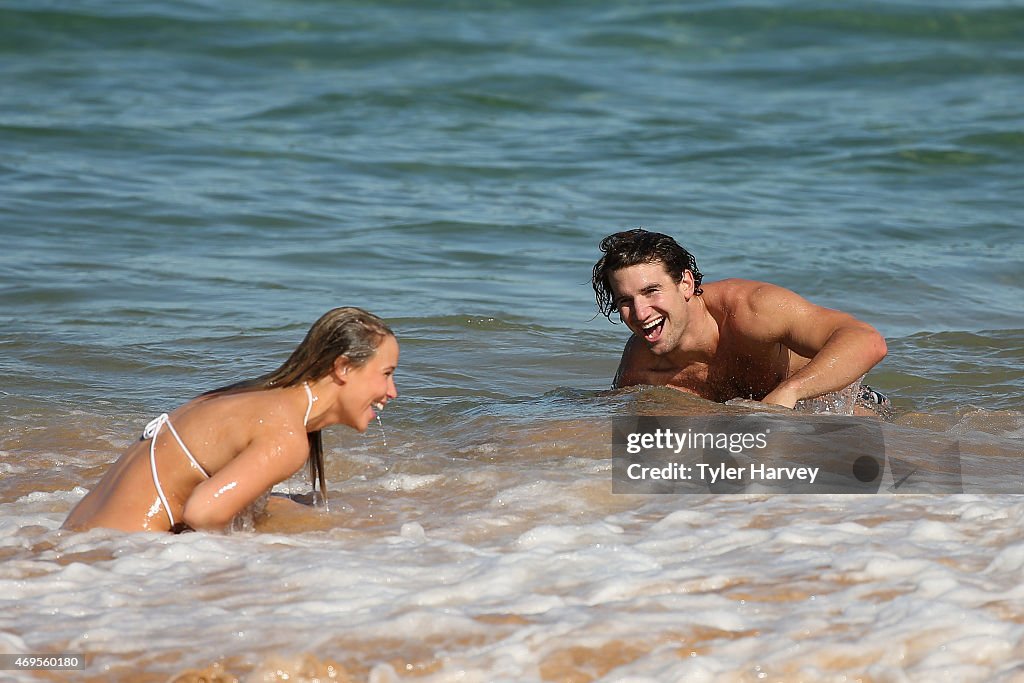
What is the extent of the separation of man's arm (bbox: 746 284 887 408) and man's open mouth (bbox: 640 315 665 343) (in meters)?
0.42

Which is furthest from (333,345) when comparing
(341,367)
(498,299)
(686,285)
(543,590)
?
(498,299)

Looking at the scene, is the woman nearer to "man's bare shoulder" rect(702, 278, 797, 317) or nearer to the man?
the man

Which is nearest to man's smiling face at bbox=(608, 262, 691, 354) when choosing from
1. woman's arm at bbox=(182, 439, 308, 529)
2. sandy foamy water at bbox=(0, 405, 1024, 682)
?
sandy foamy water at bbox=(0, 405, 1024, 682)

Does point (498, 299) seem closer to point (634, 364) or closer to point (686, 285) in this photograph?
point (634, 364)

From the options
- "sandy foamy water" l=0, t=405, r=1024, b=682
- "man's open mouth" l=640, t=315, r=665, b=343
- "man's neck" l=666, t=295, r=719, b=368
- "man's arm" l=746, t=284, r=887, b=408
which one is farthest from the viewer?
"man's neck" l=666, t=295, r=719, b=368

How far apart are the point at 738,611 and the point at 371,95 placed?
520 inches

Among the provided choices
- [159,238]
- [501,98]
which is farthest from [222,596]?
[501,98]

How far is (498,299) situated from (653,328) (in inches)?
121

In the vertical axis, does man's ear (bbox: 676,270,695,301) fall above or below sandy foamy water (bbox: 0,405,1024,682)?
above

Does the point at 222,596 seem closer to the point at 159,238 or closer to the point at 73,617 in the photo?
the point at 73,617

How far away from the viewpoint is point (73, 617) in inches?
143

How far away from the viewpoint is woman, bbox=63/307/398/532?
14.0 feet

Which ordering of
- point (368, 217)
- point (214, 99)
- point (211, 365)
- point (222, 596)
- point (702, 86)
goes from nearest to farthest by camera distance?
point (222, 596) < point (211, 365) < point (368, 217) < point (214, 99) < point (702, 86)

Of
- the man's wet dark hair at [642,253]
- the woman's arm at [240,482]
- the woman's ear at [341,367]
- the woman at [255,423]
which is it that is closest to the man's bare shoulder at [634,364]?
the man's wet dark hair at [642,253]
